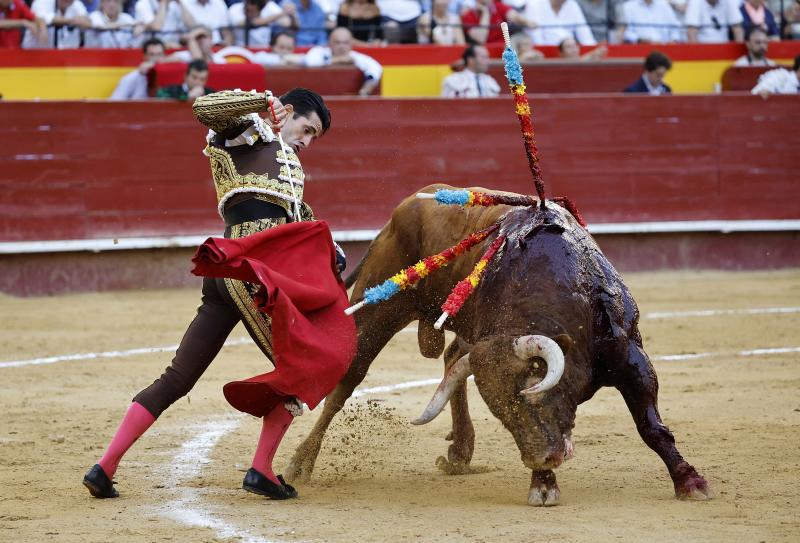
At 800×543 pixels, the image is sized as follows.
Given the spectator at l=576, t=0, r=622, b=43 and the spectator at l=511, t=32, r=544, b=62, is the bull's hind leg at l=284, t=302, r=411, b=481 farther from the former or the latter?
the spectator at l=576, t=0, r=622, b=43

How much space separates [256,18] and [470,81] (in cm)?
157

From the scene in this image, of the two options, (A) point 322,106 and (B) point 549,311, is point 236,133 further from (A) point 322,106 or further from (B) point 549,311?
(B) point 549,311

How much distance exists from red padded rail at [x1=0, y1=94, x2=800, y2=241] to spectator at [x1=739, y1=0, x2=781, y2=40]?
1.18 m

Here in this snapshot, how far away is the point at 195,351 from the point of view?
12.1 ft

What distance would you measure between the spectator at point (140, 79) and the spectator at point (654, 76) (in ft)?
11.0

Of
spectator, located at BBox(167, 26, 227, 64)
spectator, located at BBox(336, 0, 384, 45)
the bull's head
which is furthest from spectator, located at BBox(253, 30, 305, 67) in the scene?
the bull's head

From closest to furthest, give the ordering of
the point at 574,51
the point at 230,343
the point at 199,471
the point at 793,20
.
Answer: the point at 199,471, the point at 230,343, the point at 574,51, the point at 793,20

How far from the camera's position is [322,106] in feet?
12.8

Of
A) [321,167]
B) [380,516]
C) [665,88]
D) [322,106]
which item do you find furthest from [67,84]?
[380,516]

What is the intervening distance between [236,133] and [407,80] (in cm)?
605

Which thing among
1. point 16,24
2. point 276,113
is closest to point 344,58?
point 16,24

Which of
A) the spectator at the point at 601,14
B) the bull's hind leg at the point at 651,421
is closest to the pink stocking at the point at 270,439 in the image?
the bull's hind leg at the point at 651,421

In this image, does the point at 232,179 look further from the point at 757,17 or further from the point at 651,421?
the point at 757,17

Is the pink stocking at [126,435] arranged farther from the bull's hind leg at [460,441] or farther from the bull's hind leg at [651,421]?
the bull's hind leg at [651,421]
